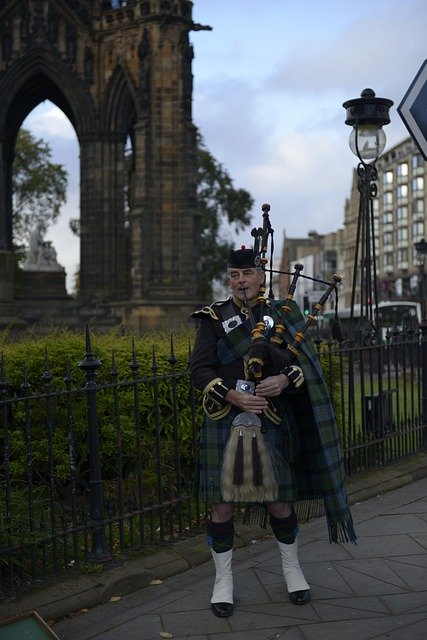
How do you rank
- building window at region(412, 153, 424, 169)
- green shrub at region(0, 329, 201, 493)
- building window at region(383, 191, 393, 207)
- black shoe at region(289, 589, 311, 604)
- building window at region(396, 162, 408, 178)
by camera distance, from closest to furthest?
black shoe at region(289, 589, 311, 604) < green shrub at region(0, 329, 201, 493) < building window at region(412, 153, 424, 169) < building window at region(396, 162, 408, 178) < building window at region(383, 191, 393, 207)

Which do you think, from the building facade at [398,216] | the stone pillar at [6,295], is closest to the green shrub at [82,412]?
the stone pillar at [6,295]

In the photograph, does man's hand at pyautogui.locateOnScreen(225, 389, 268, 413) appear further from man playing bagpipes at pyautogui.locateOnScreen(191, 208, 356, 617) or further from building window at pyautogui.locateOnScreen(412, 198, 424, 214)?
building window at pyautogui.locateOnScreen(412, 198, 424, 214)

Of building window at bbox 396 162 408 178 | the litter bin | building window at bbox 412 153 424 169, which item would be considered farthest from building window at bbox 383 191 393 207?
the litter bin

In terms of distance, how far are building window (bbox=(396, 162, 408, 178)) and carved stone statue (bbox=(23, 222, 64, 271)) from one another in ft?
277

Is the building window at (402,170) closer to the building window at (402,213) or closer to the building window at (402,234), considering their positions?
the building window at (402,213)

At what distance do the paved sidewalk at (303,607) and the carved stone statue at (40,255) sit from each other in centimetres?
2070

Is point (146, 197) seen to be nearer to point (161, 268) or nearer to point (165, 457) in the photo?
point (161, 268)

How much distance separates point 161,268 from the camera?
23828mm

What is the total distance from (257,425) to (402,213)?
→ 106m

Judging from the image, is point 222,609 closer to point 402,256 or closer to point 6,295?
point 6,295

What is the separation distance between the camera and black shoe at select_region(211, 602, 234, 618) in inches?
169

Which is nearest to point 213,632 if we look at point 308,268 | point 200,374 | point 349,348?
point 200,374

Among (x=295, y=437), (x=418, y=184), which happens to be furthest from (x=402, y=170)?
(x=295, y=437)

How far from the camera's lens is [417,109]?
3852 millimetres
